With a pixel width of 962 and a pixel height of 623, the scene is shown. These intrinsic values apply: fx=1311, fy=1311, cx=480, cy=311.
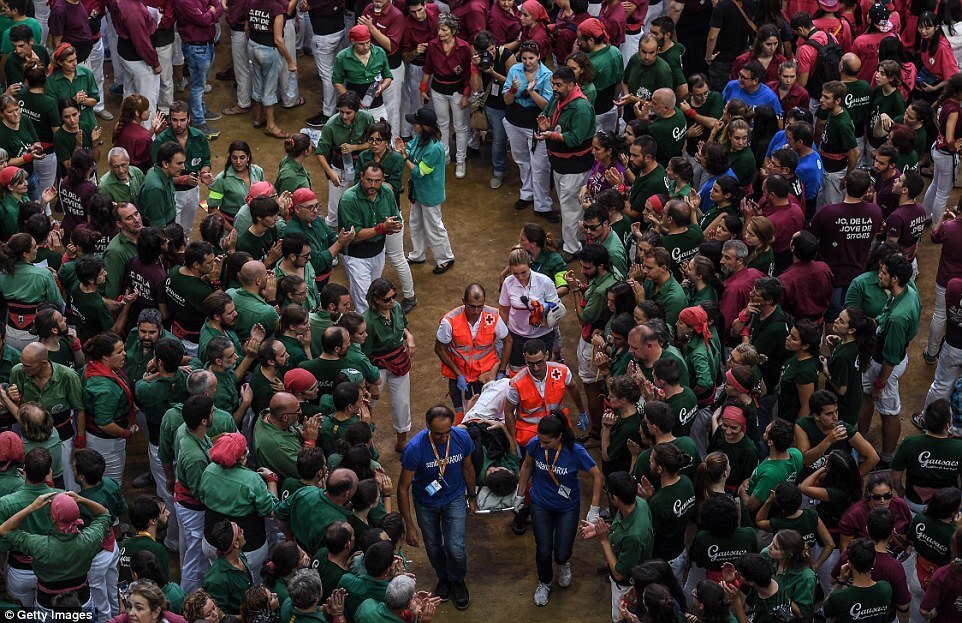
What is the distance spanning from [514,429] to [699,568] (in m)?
2.10

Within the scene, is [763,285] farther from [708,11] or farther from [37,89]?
[37,89]

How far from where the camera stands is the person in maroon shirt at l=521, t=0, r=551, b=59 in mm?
14766

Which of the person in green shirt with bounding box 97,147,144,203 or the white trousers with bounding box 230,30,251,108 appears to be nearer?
the person in green shirt with bounding box 97,147,144,203

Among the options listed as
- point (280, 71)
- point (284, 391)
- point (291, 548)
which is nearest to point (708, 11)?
point (280, 71)

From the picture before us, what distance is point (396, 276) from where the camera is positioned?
46.8 feet

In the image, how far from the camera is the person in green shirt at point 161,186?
1252 cm

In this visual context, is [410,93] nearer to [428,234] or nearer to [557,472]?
[428,234]

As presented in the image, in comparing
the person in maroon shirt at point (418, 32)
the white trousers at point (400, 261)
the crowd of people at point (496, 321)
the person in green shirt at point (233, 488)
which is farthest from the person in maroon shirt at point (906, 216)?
the person in green shirt at point (233, 488)

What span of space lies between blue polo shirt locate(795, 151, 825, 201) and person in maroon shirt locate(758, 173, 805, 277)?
0.69m

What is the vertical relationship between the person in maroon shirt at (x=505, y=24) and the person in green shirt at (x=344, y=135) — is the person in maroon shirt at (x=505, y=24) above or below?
above

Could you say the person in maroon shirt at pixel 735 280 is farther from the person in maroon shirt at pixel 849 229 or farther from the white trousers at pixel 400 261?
the white trousers at pixel 400 261

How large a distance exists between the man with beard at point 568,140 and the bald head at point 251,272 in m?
3.90

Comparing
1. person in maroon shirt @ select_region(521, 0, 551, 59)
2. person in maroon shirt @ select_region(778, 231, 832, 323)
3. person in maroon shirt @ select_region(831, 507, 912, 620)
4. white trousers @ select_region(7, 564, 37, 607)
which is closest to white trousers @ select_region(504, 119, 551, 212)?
person in maroon shirt @ select_region(521, 0, 551, 59)

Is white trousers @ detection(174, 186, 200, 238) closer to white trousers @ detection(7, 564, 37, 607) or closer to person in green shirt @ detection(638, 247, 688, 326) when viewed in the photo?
white trousers @ detection(7, 564, 37, 607)
